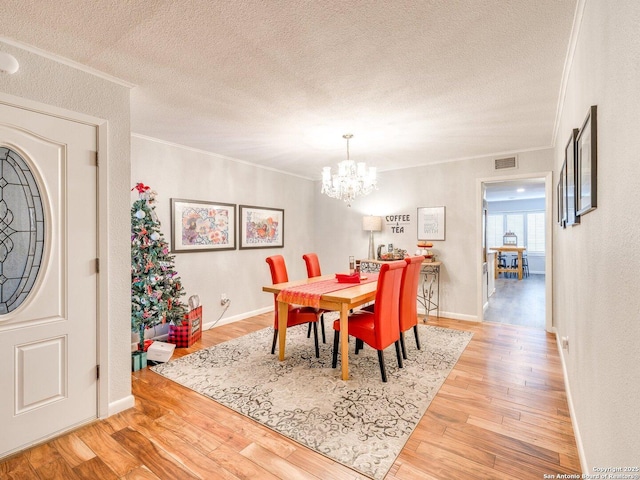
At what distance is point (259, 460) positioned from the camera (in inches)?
73.2

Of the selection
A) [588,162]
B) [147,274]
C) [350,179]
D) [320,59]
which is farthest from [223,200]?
[588,162]

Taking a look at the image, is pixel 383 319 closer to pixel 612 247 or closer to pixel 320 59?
pixel 612 247

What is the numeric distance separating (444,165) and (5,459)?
18.1 ft

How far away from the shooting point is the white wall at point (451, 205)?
4.67 metres

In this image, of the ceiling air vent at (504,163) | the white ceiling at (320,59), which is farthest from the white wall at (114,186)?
the ceiling air vent at (504,163)

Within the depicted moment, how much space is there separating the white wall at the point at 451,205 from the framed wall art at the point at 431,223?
0.08 metres

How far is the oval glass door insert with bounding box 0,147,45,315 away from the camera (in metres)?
1.92

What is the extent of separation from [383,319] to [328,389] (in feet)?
2.49

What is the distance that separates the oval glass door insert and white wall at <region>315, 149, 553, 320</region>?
182 inches

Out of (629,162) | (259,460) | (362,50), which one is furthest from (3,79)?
(629,162)

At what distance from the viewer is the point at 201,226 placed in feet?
14.3

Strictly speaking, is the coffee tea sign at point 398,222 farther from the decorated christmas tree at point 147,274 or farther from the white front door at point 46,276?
the white front door at point 46,276

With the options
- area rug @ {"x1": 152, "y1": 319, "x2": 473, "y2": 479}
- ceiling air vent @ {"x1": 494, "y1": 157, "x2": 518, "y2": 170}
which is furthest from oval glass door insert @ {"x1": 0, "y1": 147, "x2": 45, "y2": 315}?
ceiling air vent @ {"x1": 494, "y1": 157, "x2": 518, "y2": 170}

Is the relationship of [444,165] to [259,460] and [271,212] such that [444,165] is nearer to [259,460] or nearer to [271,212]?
[271,212]
